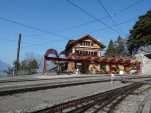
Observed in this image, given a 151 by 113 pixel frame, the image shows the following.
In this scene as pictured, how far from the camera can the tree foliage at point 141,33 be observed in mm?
80750

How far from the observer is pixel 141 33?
8375 cm

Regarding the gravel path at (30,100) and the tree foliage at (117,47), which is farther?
the tree foliage at (117,47)

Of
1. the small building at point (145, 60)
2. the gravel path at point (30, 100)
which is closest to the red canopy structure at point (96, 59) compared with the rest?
the small building at point (145, 60)

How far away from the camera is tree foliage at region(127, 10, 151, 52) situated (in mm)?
80750

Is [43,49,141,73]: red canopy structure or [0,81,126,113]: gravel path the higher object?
[43,49,141,73]: red canopy structure

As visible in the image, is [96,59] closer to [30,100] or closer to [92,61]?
[92,61]

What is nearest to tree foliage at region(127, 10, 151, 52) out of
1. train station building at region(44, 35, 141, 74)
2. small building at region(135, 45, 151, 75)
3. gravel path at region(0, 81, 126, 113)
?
small building at region(135, 45, 151, 75)

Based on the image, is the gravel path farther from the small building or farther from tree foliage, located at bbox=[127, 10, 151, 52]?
tree foliage, located at bbox=[127, 10, 151, 52]

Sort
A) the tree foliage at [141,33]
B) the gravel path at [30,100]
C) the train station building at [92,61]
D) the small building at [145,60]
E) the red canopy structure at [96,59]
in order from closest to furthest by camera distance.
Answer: the gravel path at [30,100]
the red canopy structure at [96,59]
the train station building at [92,61]
the small building at [145,60]
the tree foliage at [141,33]

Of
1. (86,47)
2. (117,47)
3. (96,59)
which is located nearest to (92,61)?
(96,59)

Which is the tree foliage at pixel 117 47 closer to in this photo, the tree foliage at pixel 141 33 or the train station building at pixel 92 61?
the tree foliage at pixel 141 33

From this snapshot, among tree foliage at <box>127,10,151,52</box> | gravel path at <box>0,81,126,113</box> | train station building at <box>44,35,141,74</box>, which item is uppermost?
tree foliage at <box>127,10,151,52</box>

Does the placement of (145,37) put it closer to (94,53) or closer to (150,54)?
(150,54)

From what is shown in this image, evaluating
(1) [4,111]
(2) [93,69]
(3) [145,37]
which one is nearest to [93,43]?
(2) [93,69]
